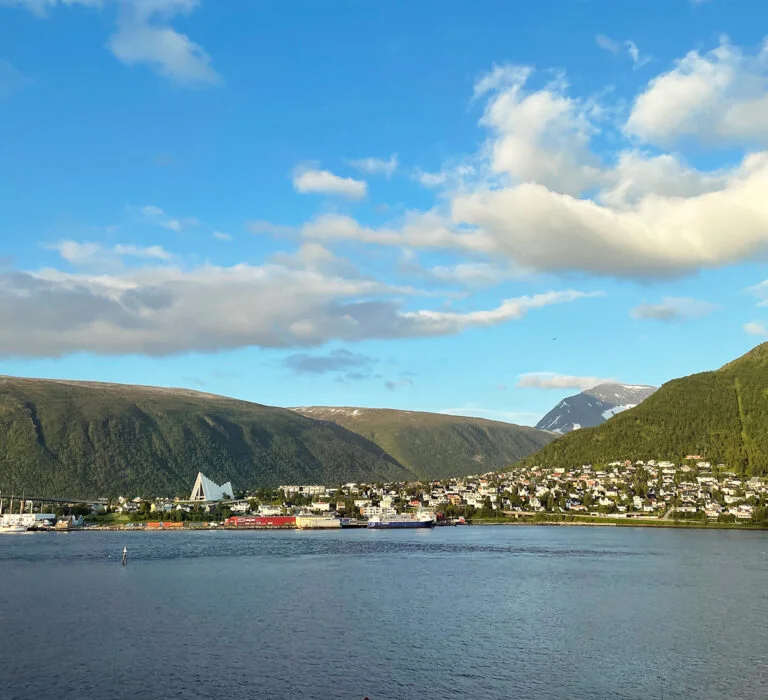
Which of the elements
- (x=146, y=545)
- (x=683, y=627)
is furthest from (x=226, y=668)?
(x=146, y=545)

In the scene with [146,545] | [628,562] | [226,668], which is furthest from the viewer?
[146,545]

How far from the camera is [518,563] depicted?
123 metres

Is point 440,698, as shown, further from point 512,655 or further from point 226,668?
point 226,668

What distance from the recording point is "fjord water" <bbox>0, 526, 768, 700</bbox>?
51962 millimetres

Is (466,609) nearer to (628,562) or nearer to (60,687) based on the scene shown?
(60,687)

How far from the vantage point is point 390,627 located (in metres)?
71.4

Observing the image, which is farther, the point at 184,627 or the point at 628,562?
the point at 628,562

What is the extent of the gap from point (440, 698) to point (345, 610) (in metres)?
33.6

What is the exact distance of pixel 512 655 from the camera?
196 ft

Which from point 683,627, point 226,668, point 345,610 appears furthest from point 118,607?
point 683,627

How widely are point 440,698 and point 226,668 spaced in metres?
17.0

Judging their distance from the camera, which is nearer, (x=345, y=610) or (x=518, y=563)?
(x=345, y=610)

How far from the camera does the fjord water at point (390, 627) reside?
52.0 metres

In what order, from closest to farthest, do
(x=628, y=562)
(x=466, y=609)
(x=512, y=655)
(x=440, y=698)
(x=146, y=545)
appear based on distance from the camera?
(x=440, y=698) → (x=512, y=655) → (x=466, y=609) → (x=628, y=562) → (x=146, y=545)
